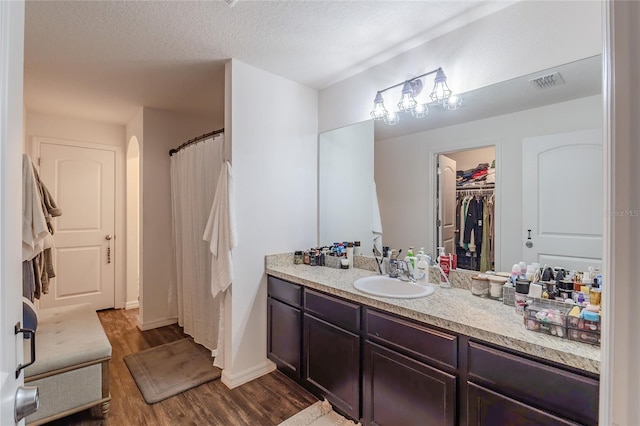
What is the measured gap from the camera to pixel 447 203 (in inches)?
79.7

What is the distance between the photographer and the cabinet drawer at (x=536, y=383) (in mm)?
1045

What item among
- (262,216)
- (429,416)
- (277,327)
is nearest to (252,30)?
(262,216)

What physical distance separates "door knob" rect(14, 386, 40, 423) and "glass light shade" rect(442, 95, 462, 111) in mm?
2192

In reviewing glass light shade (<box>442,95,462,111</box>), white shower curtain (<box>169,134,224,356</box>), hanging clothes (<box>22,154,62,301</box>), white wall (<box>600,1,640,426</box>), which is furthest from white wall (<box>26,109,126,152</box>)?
white wall (<box>600,1,640,426</box>)

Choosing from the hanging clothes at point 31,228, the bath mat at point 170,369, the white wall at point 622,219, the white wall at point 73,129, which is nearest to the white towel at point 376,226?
the bath mat at point 170,369

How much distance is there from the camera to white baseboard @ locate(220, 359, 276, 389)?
7.64 feet

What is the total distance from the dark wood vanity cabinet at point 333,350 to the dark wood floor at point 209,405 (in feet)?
0.78

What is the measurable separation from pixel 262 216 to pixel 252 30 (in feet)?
4.30

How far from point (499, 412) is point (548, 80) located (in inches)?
62.2

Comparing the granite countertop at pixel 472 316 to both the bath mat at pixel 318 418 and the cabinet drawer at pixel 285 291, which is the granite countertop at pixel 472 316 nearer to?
the cabinet drawer at pixel 285 291

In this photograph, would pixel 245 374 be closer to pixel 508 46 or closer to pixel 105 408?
pixel 105 408

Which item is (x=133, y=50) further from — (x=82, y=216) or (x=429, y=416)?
(x=429, y=416)

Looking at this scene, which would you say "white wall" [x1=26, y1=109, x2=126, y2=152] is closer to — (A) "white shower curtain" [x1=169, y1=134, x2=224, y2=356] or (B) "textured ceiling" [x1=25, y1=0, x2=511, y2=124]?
(B) "textured ceiling" [x1=25, y1=0, x2=511, y2=124]

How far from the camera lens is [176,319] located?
3.61 meters
